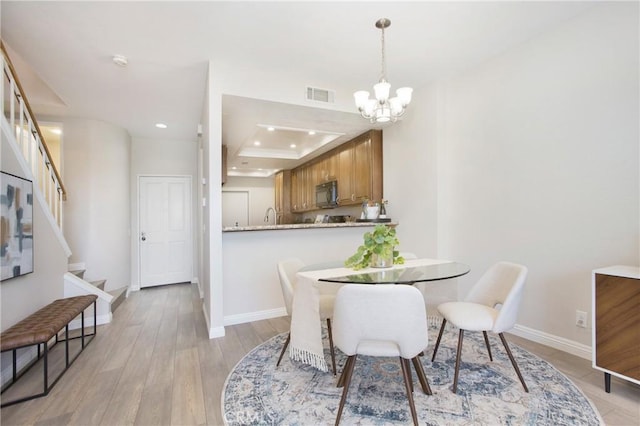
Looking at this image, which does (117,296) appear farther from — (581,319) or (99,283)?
(581,319)

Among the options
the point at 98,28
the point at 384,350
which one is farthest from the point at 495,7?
the point at 98,28

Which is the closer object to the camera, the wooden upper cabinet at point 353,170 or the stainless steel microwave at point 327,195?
the wooden upper cabinet at point 353,170

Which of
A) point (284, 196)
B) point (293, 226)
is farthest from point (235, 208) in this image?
point (293, 226)

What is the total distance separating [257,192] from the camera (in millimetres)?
8703

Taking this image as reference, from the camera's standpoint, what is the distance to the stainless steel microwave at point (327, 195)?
5.18 meters

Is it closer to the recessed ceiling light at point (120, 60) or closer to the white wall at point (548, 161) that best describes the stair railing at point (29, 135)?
the recessed ceiling light at point (120, 60)

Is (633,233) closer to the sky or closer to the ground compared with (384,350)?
closer to the sky

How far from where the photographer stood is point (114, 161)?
181 inches

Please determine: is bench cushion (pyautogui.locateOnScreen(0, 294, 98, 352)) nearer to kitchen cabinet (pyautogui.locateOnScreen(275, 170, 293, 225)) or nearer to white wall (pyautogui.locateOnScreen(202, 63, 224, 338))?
white wall (pyautogui.locateOnScreen(202, 63, 224, 338))

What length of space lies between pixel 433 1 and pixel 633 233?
85.0 inches

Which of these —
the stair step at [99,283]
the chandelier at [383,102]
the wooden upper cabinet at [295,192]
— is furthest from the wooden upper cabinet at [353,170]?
the stair step at [99,283]

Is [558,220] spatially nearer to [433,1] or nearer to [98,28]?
[433,1]

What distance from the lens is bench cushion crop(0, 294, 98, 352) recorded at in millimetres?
1880

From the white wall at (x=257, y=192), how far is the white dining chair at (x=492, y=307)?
667 centimetres
